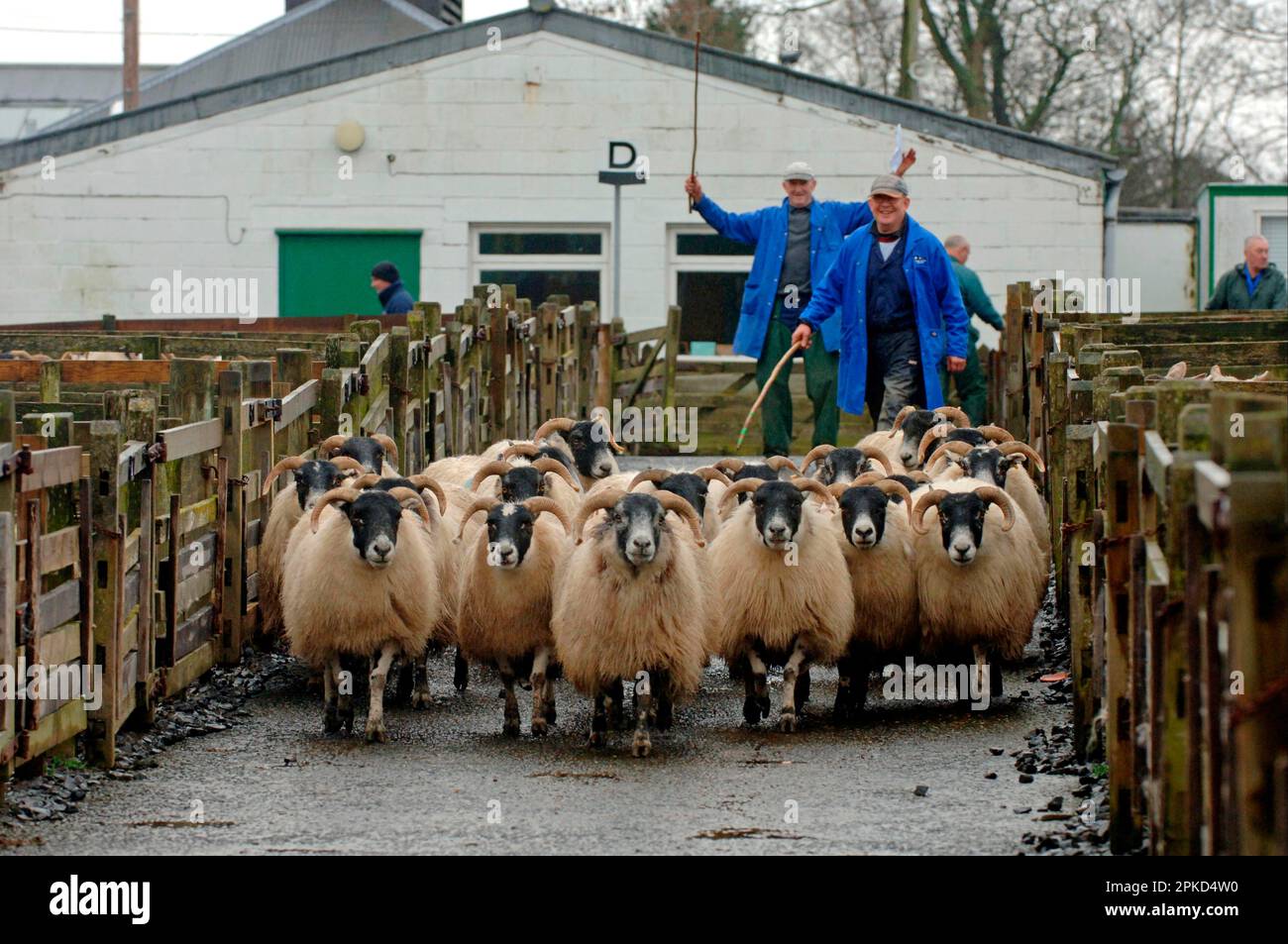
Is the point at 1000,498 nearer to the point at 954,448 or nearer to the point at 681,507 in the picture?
A: the point at 681,507

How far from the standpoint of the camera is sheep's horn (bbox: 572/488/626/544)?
918 centimetres

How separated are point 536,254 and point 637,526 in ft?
52.6

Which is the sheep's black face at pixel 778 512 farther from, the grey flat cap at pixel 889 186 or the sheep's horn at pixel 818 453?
the grey flat cap at pixel 889 186

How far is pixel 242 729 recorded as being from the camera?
9.30 metres

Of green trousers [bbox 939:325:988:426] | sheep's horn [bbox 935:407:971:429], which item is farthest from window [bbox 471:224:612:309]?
sheep's horn [bbox 935:407:971:429]

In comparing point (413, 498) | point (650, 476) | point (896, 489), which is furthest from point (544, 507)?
point (896, 489)

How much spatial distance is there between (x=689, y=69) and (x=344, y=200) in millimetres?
4740

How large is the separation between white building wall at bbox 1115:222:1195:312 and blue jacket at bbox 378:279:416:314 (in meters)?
10.5

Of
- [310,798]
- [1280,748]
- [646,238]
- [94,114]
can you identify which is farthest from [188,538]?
[94,114]

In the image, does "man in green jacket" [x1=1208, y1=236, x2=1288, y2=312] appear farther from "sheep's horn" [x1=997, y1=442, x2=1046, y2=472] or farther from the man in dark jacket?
the man in dark jacket

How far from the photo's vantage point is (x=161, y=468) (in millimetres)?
9172

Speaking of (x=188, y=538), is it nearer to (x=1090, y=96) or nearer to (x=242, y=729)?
(x=242, y=729)

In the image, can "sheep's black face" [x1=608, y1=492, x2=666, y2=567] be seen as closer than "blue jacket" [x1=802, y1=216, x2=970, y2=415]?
Yes

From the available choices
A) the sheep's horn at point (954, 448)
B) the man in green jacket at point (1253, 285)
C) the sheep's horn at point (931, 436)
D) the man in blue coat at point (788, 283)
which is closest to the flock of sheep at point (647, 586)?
the sheep's horn at point (954, 448)
